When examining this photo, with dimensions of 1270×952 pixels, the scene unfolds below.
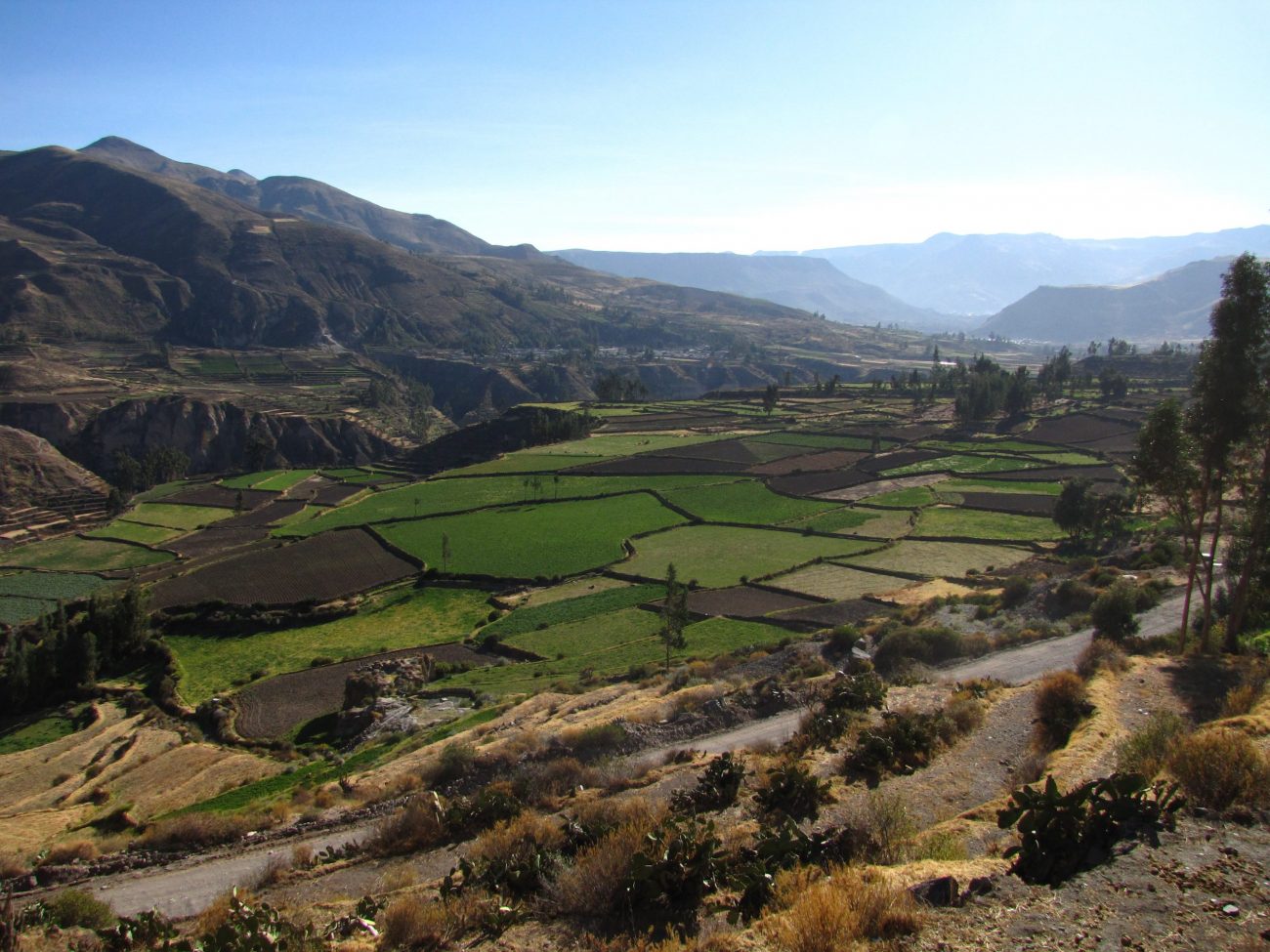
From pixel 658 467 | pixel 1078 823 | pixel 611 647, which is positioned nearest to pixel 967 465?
pixel 658 467

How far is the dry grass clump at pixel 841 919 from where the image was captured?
813cm

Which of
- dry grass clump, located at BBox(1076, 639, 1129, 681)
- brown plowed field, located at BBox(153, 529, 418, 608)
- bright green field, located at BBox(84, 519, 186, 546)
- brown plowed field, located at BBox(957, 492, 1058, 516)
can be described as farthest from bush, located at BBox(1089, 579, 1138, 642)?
bright green field, located at BBox(84, 519, 186, 546)

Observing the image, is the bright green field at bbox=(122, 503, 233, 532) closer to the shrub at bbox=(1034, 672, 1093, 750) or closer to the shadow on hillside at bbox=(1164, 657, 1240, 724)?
the shrub at bbox=(1034, 672, 1093, 750)

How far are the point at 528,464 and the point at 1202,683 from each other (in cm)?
7525

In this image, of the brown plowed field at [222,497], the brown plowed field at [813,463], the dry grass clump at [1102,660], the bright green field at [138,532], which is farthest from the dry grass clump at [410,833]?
the brown plowed field at [222,497]

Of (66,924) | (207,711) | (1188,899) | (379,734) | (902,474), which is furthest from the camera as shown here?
(902,474)

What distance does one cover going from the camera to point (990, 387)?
109 metres

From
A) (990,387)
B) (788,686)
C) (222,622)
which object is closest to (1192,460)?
(788,686)

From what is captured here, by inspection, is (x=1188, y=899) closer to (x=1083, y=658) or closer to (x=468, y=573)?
(x=1083, y=658)

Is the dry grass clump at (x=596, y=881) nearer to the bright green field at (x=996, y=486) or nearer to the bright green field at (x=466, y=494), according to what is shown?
the bright green field at (x=466, y=494)

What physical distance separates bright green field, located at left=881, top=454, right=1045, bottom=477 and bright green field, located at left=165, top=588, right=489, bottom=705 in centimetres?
4819

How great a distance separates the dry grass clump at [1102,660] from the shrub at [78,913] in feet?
72.1

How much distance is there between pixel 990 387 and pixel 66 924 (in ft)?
377

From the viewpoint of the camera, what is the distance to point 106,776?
29.1 metres
